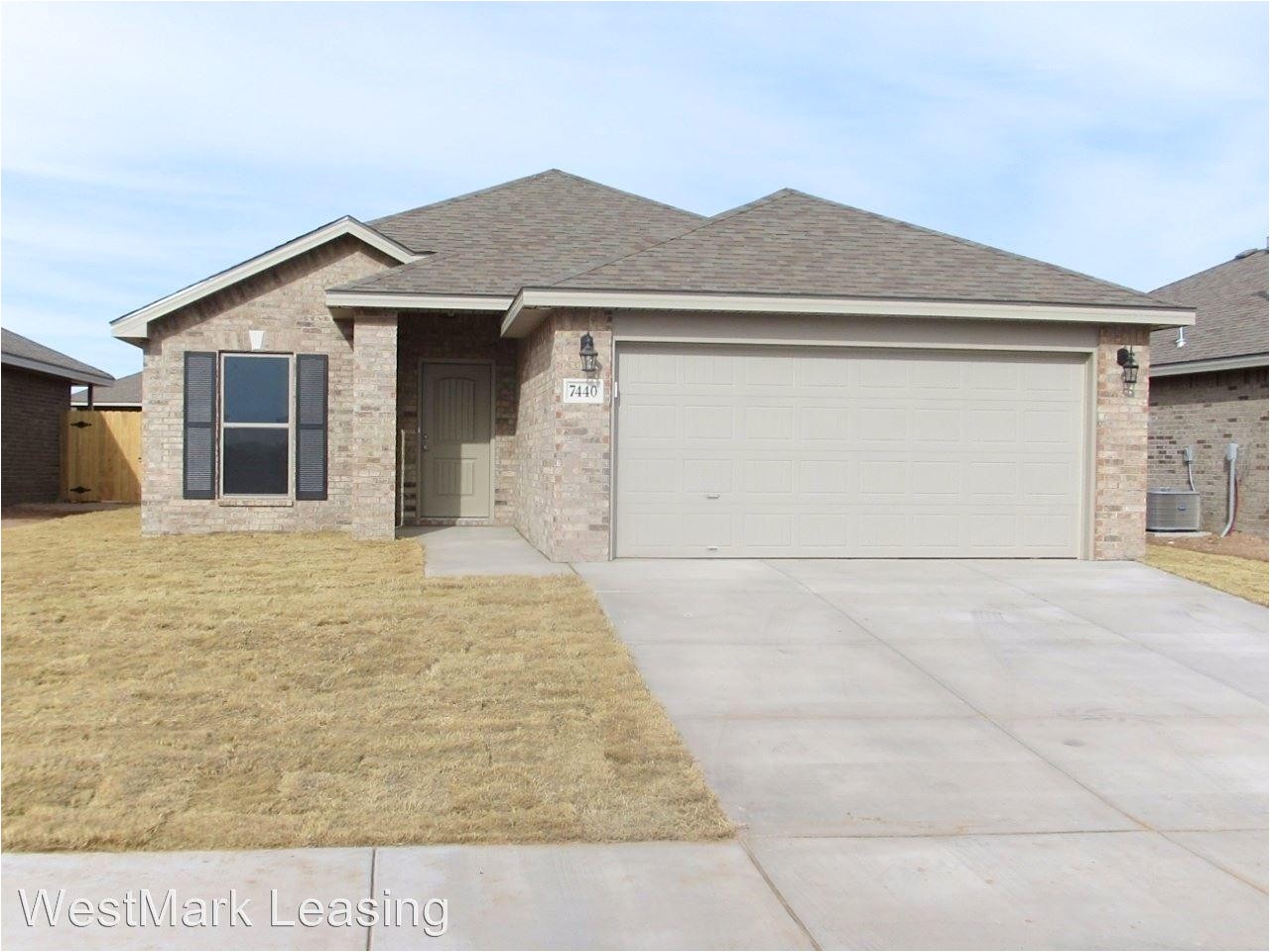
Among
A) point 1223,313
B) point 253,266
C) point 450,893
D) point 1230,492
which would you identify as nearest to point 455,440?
point 253,266

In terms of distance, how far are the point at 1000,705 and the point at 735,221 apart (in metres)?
7.99

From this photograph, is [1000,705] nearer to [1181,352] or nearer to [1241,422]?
[1241,422]

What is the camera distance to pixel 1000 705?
290 inches

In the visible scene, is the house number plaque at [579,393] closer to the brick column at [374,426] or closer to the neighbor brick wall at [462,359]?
the brick column at [374,426]

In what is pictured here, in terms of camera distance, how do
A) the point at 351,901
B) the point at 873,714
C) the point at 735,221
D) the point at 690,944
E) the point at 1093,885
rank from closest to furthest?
the point at 690,944, the point at 351,901, the point at 1093,885, the point at 873,714, the point at 735,221

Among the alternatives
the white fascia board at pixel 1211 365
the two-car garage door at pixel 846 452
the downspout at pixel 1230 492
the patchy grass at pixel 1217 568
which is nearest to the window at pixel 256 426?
the two-car garage door at pixel 846 452

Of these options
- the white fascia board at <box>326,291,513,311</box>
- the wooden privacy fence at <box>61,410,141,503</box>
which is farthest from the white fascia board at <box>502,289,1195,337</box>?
the wooden privacy fence at <box>61,410,141,503</box>

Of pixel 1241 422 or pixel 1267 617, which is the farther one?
pixel 1241 422

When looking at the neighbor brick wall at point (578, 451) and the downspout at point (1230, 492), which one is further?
the downspout at point (1230, 492)

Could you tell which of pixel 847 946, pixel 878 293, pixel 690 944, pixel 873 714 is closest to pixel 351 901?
pixel 690 944

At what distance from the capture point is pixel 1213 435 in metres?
18.2

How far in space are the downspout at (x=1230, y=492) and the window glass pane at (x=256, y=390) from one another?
542 inches

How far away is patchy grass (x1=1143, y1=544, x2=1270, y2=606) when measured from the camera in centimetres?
1133

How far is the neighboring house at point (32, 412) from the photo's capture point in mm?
21812
